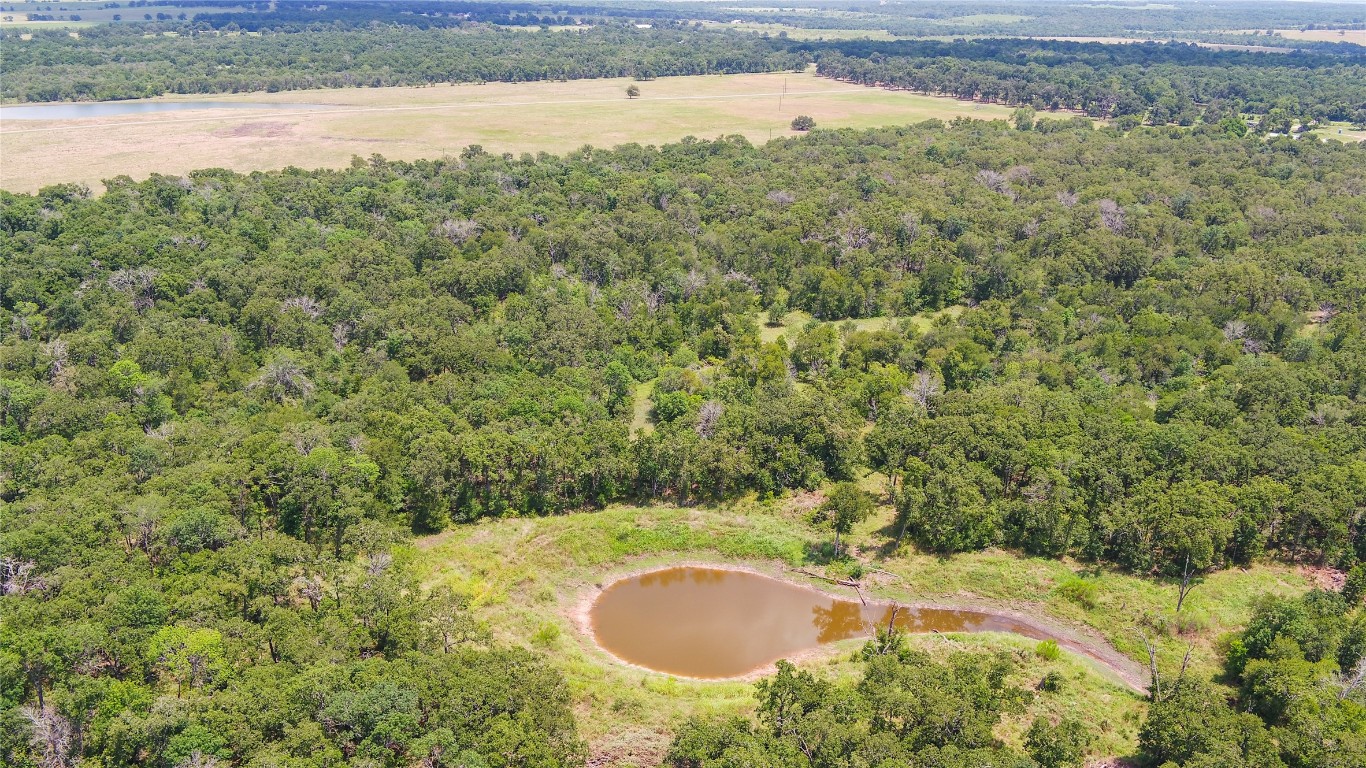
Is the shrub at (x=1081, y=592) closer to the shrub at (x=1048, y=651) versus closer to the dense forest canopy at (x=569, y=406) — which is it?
the dense forest canopy at (x=569, y=406)

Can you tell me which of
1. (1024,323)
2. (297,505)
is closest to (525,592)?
(297,505)

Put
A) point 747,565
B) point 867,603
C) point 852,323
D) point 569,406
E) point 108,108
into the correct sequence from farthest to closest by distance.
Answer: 1. point 108,108
2. point 852,323
3. point 569,406
4. point 747,565
5. point 867,603

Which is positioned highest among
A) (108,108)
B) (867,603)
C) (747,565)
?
(108,108)

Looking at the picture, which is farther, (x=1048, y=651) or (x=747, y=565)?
(x=747, y=565)

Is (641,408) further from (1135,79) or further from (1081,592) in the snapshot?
(1135,79)

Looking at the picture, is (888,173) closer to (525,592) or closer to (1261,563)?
(1261,563)

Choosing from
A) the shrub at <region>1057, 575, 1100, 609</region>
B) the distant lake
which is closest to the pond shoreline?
the shrub at <region>1057, 575, 1100, 609</region>

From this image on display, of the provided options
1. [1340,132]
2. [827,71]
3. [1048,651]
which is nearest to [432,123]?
[827,71]
